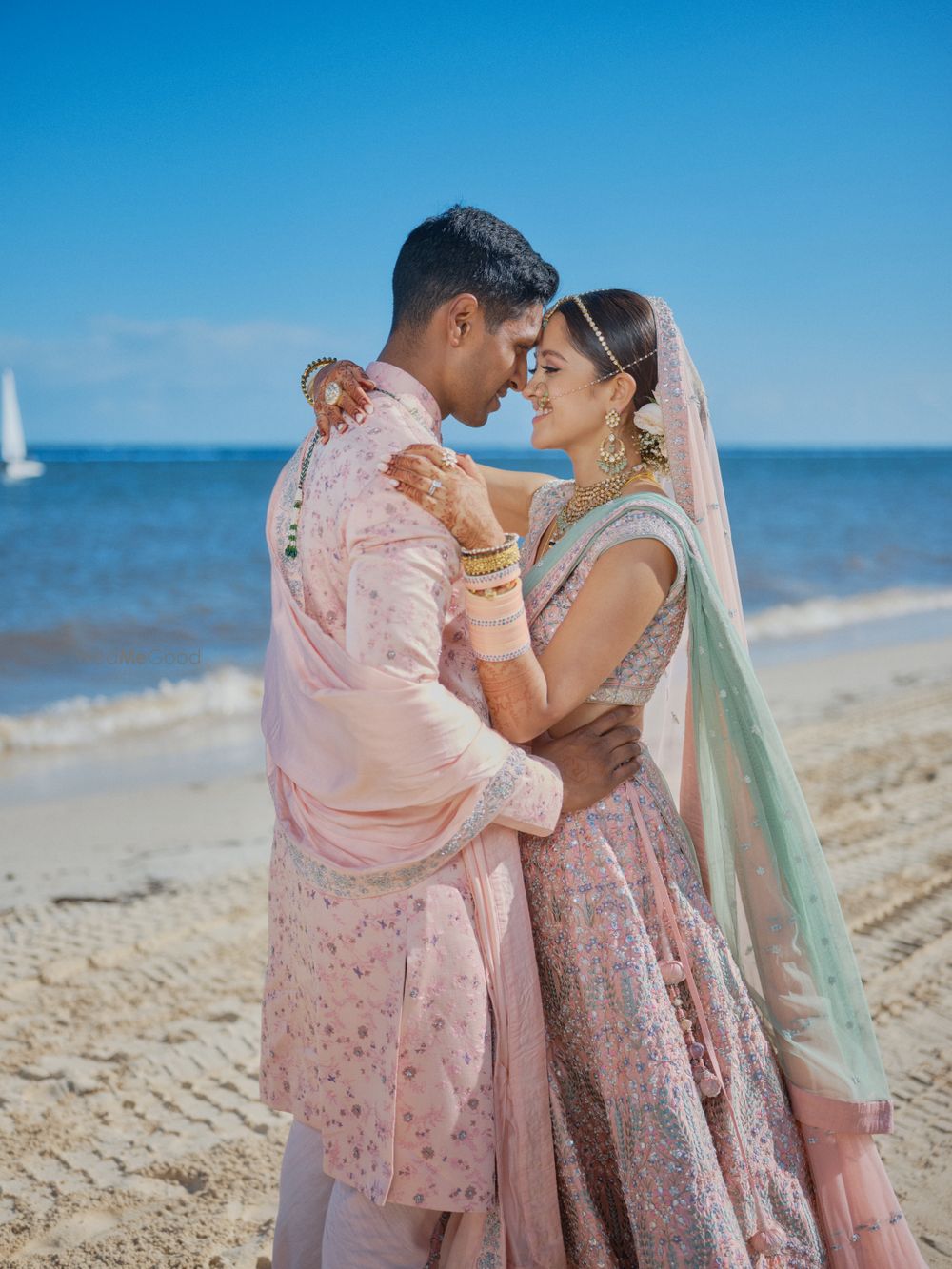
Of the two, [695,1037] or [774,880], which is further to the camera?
[774,880]

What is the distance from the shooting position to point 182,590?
1606 centimetres

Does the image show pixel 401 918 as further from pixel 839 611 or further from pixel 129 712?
pixel 839 611

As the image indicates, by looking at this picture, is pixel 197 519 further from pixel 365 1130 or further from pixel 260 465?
pixel 260 465

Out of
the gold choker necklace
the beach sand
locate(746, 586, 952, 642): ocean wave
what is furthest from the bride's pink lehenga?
locate(746, 586, 952, 642): ocean wave

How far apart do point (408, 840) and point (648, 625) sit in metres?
0.71

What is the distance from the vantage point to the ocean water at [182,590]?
9.14 meters

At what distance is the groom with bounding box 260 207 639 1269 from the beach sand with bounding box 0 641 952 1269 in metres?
0.93

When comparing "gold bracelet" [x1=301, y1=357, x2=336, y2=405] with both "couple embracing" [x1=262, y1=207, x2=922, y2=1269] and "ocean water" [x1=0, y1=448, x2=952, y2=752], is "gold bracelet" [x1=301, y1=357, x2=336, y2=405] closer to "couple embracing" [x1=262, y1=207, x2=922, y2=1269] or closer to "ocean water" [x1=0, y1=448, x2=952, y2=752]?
"couple embracing" [x1=262, y1=207, x2=922, y2=1269]

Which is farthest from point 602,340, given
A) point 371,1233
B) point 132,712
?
point 132,712

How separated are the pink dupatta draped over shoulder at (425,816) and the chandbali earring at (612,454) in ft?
2.68

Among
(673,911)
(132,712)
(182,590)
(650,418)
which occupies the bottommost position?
(182,590)

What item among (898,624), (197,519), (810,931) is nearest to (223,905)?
(810,931)

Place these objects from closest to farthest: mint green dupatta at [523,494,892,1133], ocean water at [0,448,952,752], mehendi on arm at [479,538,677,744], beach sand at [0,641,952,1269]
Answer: mehendi on arm at [479,538,677,744]
mint green dupatta at [523,494,892,1133]
beach sand at [0,641,952,1269]
ocean water at [0,448,952,752]

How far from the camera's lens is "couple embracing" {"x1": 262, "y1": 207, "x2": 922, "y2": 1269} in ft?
6.56
